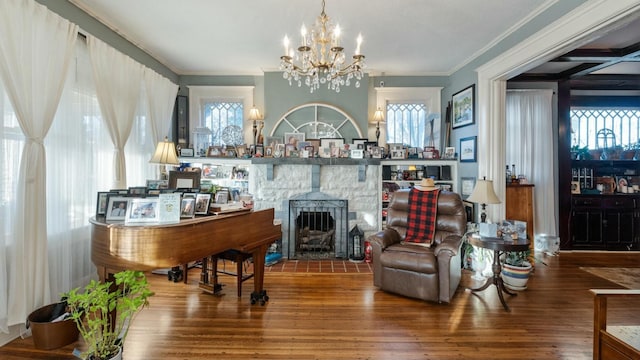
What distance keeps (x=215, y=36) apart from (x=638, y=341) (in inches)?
179

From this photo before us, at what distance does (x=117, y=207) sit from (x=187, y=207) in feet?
1.70

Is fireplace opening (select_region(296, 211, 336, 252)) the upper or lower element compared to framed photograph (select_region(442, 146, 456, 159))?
lower

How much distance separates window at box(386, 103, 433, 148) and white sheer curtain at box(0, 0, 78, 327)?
440 cm

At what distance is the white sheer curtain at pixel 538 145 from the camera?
4.48 m

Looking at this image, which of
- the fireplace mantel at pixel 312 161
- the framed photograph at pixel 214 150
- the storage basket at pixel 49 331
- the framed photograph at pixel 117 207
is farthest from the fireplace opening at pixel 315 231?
the storage basket at pixel 49 331

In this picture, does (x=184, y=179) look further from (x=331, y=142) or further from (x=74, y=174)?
(x=331, y=142)

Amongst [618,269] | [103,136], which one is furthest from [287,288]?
[618,269]

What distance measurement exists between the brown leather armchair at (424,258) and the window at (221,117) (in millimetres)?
3120

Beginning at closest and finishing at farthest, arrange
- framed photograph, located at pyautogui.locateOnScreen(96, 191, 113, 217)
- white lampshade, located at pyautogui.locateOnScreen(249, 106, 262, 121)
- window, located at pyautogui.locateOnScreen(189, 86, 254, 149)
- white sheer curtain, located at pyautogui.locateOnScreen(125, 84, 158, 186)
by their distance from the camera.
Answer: framed photograph, located at pyautogui.locateOnScreen(96, 191, 113, 217), white sheer curtain, located at pyautogui.locateOnScreen(125, 84, 158, 186), white lampshade, located at pyautogui.locateOnScreen(249, 106, 262, 121), window, located at pyautogui.locateOnScreen(189, 86, 254, 149)

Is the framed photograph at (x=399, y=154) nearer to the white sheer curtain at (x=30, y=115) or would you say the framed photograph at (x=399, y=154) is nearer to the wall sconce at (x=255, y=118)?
the wall sconce at (x=255, y=118)

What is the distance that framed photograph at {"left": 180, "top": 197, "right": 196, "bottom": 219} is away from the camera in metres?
2.19

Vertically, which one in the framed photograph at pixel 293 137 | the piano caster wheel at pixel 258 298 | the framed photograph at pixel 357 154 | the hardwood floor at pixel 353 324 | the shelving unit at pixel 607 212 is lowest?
the hardwood floor at pixel 353 324

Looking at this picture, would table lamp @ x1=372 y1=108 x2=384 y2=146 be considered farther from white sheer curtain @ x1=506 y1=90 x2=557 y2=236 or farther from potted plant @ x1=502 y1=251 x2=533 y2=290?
potted plant @ x1=502 y1=251 x2=533 y2=290

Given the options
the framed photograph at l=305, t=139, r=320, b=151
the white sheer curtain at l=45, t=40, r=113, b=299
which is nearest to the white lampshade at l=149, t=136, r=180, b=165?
the white sheer curtain at l=45, t=40, r=113, b=299
